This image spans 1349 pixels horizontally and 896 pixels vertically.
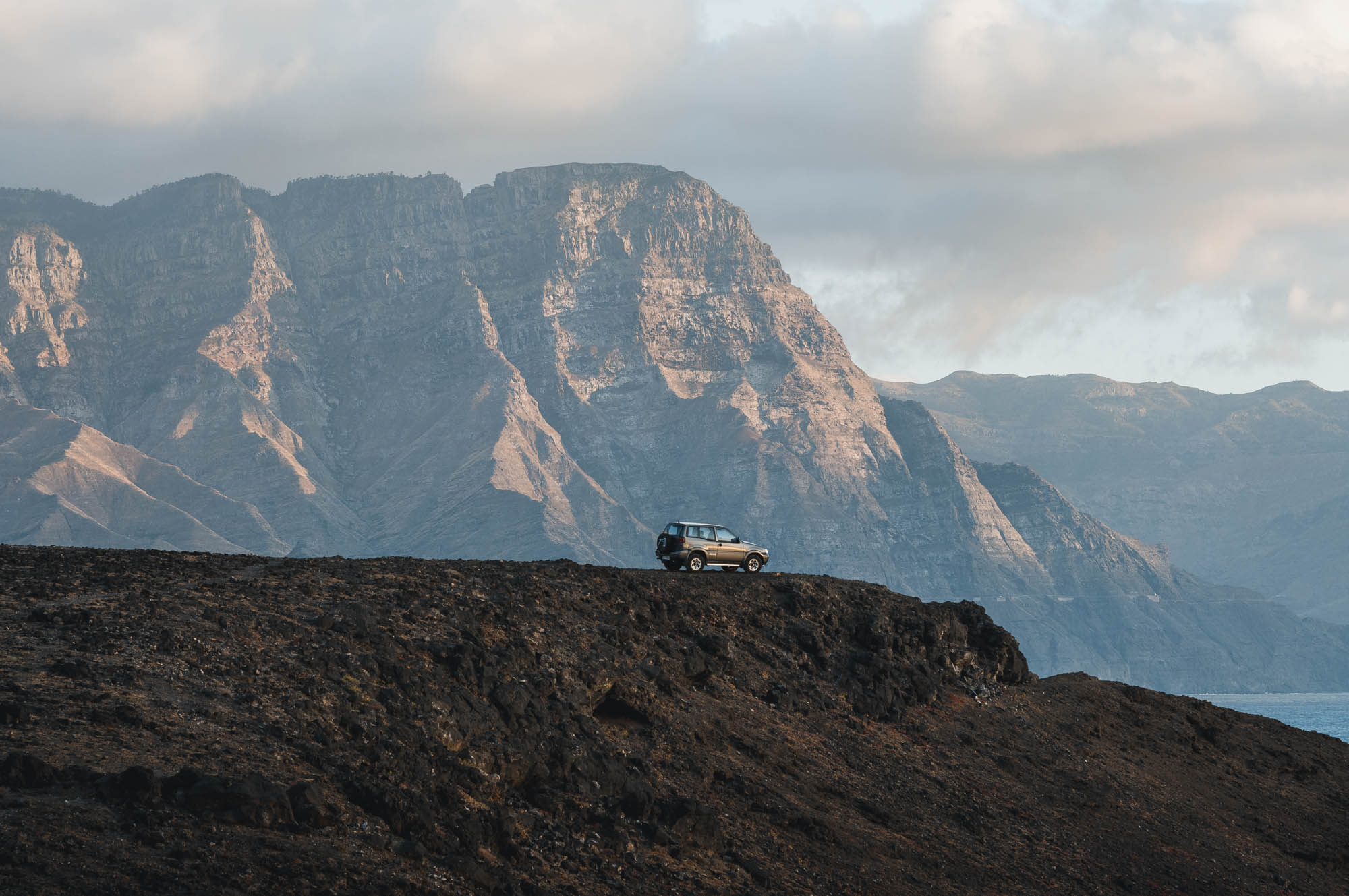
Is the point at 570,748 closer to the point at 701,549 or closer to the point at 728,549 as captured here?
the point at 701,549

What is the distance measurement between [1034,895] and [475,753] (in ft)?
53.8

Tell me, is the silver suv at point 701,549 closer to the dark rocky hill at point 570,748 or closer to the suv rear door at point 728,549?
the suv rear door at point 728,549

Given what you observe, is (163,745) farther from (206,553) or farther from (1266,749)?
(1266,749)

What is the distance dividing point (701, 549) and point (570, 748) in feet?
75.4

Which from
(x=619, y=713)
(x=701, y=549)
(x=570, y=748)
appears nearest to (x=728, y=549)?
(x=701, y=549)

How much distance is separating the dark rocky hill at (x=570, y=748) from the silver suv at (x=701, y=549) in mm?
2696

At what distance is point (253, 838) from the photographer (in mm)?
24422

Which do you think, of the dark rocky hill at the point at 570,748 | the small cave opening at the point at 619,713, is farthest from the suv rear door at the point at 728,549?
the small cave opening at the point at 619,713

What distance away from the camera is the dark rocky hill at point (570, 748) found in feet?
82.6

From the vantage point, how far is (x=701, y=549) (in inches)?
2215

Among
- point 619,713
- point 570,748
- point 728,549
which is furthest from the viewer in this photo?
point 728,549

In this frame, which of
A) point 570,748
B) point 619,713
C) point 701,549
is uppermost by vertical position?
point 701,549

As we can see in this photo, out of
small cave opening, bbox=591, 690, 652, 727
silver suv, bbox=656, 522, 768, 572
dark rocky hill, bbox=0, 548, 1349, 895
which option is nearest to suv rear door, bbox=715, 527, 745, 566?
silver suv, bbox=656, 522, 768, 572

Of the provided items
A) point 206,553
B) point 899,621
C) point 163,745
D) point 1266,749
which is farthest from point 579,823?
point 1266,749
